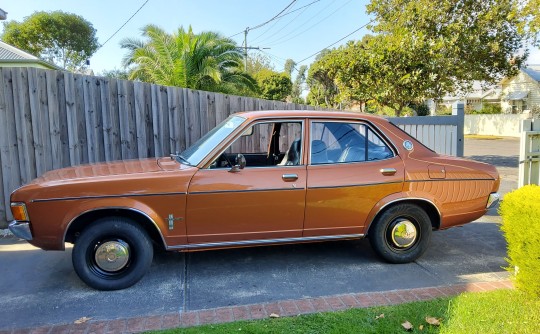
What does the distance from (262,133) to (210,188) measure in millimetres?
3037

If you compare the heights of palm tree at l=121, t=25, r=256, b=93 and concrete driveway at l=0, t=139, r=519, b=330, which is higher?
palm tree at l=121, t=25, r=256, b=93

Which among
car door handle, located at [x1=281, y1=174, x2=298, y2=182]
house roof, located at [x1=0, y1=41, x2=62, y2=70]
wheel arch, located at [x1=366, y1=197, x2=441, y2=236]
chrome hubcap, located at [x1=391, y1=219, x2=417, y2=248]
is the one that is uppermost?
house roof, located at [x1=0, y1=41, x2=62, y2=70]

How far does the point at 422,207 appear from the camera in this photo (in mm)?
4816

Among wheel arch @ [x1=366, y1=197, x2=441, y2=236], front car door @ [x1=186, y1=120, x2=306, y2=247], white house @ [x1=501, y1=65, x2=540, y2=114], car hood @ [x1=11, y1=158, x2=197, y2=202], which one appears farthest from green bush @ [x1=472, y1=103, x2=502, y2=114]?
car hood @ [x1=11, y1=158, x2=197, y2=202]

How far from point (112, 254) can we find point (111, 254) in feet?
0.03

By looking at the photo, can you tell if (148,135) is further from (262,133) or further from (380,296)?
(380,296)

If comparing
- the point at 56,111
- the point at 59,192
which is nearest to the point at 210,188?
→ the point at 59,192

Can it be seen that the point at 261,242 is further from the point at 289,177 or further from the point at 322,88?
the point at 322,88

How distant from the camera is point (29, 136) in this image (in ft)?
20.0

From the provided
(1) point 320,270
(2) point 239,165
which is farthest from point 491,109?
(2) point 239,165

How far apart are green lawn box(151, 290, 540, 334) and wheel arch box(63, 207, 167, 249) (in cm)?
125

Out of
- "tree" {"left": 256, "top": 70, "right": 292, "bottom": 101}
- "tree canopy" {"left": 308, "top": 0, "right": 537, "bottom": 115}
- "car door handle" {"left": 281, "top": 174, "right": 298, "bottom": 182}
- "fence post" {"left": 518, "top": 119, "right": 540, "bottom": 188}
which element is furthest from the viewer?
"tree" {"left": 256, "top": 70, "right": 292, "bottom": 101}

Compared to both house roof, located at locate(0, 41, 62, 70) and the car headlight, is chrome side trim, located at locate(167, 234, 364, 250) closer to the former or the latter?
the car headlight

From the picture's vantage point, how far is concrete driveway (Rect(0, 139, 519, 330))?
12.5 feet
